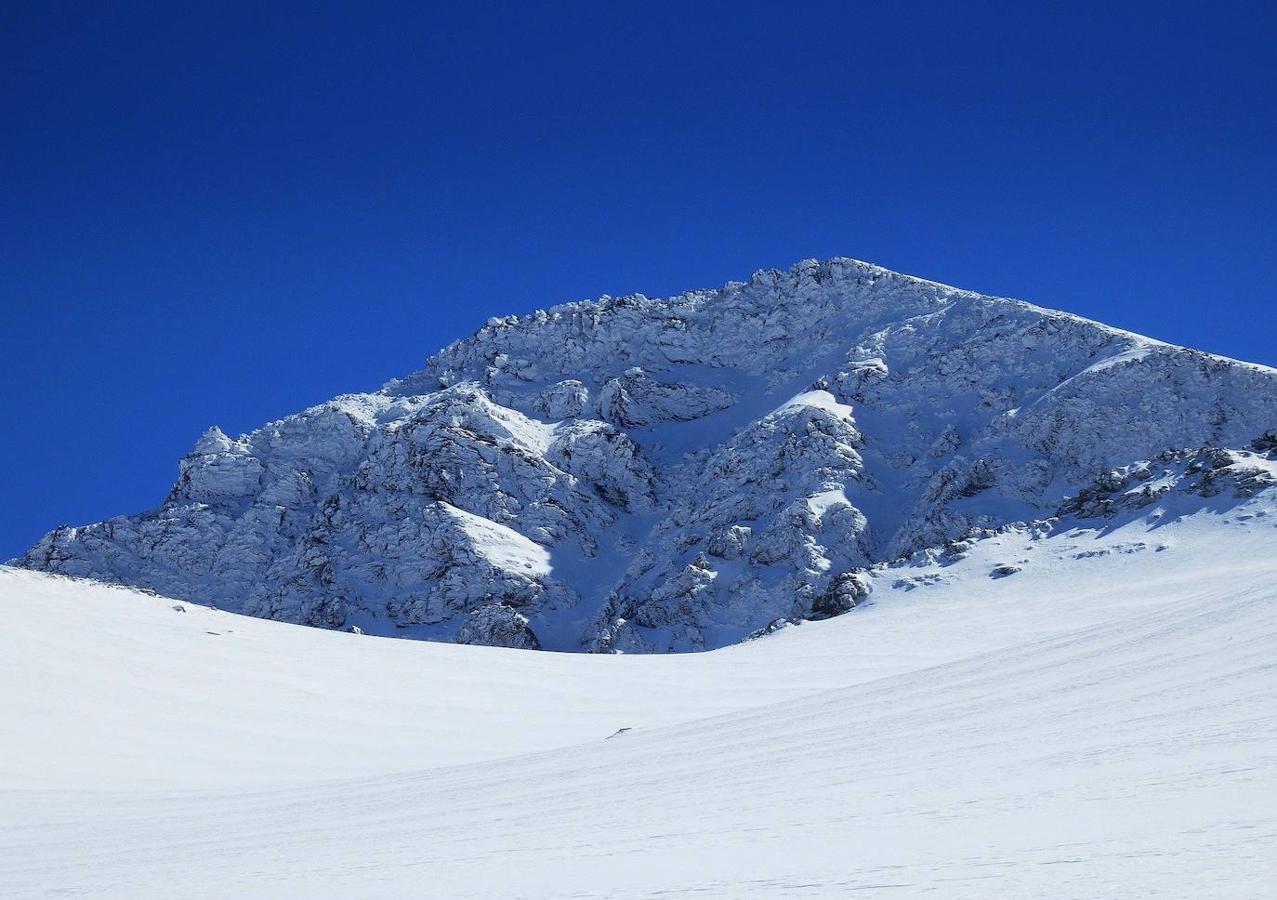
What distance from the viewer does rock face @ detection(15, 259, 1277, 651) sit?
247ft

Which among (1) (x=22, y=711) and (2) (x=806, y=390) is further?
(2) (x=806, y=390)

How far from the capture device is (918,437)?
89.1 m

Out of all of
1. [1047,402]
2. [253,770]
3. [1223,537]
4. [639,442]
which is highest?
[639,442]

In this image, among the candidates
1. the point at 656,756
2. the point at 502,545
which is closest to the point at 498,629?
the point at 502,545

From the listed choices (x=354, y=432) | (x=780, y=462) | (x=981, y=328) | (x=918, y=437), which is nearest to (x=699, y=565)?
(x=780, y=462)

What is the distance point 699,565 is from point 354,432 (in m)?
51.5

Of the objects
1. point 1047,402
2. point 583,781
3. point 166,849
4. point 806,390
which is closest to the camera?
point 166,849

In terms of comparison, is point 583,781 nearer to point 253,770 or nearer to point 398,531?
point 253,770

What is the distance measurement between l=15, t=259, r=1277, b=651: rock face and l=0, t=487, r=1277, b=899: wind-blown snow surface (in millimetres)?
37726

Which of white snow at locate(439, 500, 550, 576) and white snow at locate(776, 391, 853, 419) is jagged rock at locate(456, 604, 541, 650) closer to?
white snow at locate(439, 500, 550, 576)

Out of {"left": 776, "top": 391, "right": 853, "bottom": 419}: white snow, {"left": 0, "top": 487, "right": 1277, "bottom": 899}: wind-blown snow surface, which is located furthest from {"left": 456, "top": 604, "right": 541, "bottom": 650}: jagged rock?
{"left": 0, "top": 487, "right": 1277, "bottom": 899}: wind-blown snow surface

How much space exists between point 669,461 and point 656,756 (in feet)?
281

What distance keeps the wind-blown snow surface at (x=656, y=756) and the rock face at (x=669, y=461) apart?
124 ft

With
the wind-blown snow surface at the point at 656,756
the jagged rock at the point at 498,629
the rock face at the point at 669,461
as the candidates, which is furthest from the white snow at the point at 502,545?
the wind-blown snow surface at the point at 656,756
